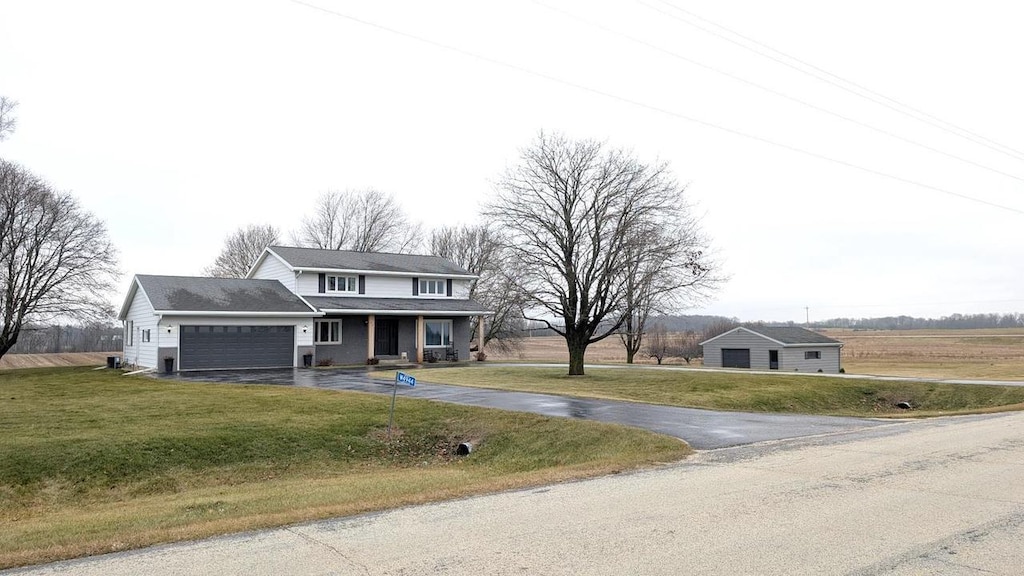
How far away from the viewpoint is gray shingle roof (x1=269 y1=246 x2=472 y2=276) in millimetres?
37969

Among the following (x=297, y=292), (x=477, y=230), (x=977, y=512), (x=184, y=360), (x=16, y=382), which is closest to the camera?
(x=977, y=512)

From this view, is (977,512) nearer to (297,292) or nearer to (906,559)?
(906,559)

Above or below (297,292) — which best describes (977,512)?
below

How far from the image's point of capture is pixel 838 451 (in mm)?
11383

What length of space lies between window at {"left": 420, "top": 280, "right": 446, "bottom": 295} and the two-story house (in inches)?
2.4

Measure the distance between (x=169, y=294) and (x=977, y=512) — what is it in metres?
32.8

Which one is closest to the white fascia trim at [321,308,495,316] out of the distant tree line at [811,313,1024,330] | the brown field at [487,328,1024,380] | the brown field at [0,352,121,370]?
the brown field at [487,328,1024,380]

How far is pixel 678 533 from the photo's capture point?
21.3 ft

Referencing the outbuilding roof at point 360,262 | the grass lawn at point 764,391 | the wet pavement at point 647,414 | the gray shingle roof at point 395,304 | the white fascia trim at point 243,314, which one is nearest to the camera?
the wet pavement at point 647,414

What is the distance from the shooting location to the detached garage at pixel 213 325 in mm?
30953

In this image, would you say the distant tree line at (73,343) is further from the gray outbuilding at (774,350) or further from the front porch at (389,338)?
the gray outbuilding at (774,350)

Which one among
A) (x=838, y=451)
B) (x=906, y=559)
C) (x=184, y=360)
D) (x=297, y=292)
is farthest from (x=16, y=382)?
(x=906, y=559)

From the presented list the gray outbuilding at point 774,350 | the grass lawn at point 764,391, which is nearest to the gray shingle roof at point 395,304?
the grass lawn at point 764,391

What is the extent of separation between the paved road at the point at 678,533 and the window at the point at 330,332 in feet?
96.2
